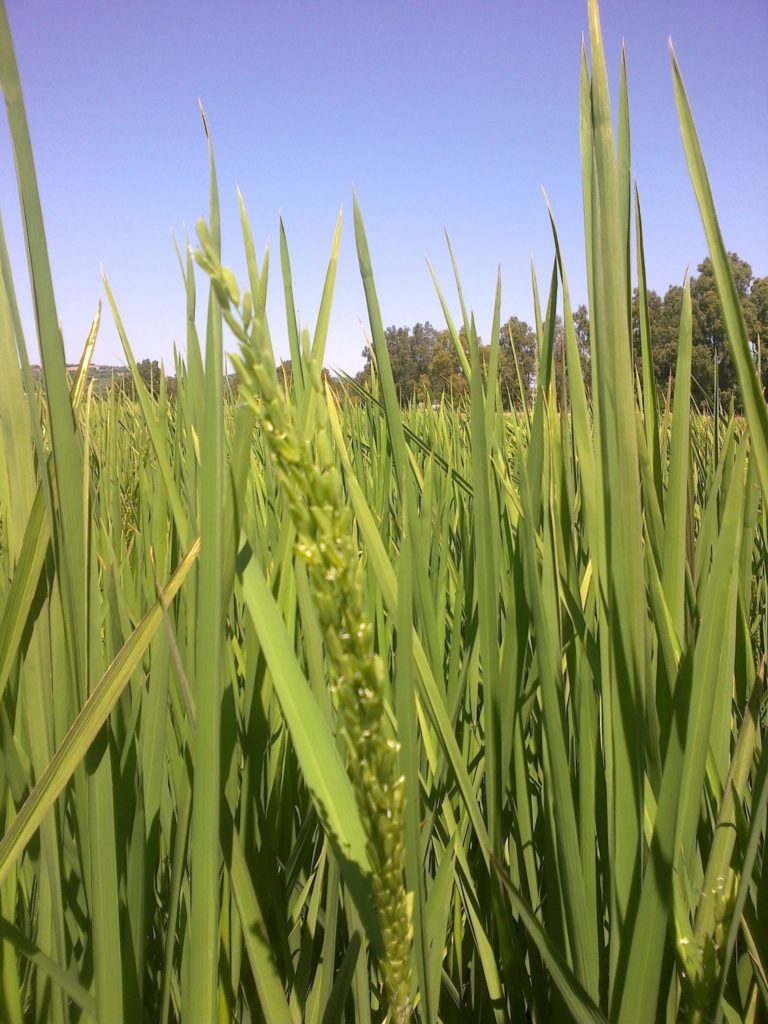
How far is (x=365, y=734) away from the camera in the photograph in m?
0.26

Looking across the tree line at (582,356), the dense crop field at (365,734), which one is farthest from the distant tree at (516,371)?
the dense crop field at (365,734)

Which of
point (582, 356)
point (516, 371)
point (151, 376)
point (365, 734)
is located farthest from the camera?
point (151, 376)

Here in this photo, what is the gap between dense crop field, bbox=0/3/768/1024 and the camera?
1.25 ft

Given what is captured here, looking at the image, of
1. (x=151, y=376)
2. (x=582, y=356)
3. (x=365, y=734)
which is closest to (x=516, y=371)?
(x=365, y=734)

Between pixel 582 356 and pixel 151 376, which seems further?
pixel 151 376

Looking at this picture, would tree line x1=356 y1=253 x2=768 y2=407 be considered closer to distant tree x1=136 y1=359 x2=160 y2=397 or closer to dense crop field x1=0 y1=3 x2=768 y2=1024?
dense crop field x1=0 y1=3 x2=768 y2=1024

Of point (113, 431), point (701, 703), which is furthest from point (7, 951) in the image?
point (113, 431)

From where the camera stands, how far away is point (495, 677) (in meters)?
0.55

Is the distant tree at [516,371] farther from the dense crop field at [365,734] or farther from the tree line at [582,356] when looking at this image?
the dense crop field at [365,734]

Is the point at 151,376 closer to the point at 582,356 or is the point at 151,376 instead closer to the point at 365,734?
the point at 582,356

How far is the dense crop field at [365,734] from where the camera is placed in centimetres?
38

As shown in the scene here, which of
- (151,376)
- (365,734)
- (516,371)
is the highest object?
(151,376)

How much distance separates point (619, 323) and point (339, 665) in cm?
32

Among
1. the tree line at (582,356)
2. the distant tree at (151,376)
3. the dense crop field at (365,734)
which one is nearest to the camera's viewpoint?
the dense crop field at (365,734)
